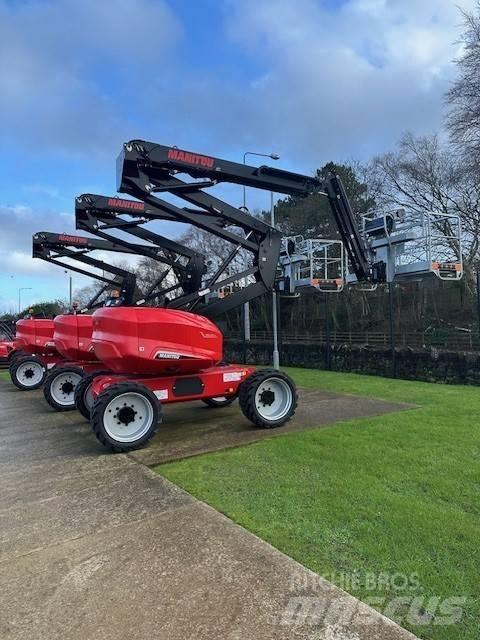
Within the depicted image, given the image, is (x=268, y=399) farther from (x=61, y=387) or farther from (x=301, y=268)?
(x=61, y=387)

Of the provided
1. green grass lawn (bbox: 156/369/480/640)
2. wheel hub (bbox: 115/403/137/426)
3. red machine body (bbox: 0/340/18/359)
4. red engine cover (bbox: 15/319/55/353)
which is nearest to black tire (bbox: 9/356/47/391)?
red engine cover (bbox: 15/319/55/353)

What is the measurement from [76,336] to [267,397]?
4.72 m

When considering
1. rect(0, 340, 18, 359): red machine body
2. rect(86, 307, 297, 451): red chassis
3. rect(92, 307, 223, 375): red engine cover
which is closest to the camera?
rect(86, 307, 297, 451): red chassis

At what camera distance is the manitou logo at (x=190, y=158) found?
23.5ft

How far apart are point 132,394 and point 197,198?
3.13 meters

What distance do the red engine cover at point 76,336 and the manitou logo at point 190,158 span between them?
4.22 metres

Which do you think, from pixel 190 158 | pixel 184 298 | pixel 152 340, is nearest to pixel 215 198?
pixel 190 158

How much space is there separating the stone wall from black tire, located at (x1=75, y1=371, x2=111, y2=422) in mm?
8343

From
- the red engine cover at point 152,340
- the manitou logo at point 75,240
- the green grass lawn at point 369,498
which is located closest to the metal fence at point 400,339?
the green grass lawn at point 369,498

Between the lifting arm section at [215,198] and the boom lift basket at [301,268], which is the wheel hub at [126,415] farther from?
the boom lift basket at [301,268]

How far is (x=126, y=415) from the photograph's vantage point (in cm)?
637

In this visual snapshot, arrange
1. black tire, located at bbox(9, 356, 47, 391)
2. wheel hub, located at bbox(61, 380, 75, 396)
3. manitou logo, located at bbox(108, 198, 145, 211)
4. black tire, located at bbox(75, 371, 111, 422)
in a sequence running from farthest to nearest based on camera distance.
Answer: black tire, located at bbox(9, 356, 47, 391) < wheel hub, located at bbox(61, 380, 75, 396) < manitou logo, located at bbox(108, 198, 145, 211) < black tire, located at bbox(75, 371, 111, 422)

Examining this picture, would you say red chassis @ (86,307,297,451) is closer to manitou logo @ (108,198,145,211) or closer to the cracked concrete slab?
the cracked concrete slab

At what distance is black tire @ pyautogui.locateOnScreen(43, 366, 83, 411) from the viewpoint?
977 cm
